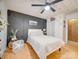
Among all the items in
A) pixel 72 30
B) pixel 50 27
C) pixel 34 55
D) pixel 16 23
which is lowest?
pixel 34 55

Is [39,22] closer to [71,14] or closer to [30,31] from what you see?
[30,31]

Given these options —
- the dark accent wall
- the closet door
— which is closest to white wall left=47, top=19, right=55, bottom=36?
the dark accent wall

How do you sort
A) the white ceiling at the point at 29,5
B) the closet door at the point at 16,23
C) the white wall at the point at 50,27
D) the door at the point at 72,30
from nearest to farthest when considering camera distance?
1. the white ceiling at the point at 29,5
2. the closet door at the point at 16,23
3. the door at the point at 72,30
4. the white wall at the point at 50,27

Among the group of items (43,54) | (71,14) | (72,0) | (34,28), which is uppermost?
(72,0)

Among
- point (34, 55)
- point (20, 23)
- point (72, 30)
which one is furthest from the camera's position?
point (72, 30)

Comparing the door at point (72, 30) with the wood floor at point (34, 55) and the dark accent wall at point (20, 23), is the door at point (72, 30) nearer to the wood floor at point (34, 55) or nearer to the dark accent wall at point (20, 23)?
the wood floor at point (34, 55)

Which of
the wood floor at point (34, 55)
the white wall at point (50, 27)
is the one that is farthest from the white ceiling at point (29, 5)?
the wood floor at point (34, 55)

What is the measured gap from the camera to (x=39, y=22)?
657 centimetres

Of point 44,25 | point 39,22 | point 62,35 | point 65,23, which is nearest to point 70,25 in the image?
point 65,23

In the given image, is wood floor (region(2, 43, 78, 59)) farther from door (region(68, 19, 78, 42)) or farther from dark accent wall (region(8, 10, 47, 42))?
door (region(68, 19, 78, 42))

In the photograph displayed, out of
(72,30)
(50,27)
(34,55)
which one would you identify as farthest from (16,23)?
(72,30)

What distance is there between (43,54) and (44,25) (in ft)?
14.6

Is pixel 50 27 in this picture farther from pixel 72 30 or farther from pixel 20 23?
pixel 20 23

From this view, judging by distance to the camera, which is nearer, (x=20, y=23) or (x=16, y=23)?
(x=16, y=23)
